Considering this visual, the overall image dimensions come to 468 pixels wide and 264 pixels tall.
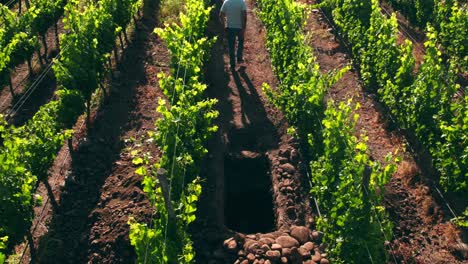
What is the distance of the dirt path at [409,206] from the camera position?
286 inches

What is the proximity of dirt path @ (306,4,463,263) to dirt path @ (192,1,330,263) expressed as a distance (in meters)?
1.44

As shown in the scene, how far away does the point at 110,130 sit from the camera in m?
9.45

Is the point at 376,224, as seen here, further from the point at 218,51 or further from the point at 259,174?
the point at 218,51

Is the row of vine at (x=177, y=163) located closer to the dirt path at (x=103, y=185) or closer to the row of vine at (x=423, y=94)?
the dirt path at (x=103, y=185)

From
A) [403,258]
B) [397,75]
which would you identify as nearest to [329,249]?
[403,258]

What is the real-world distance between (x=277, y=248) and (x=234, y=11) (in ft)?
18.7

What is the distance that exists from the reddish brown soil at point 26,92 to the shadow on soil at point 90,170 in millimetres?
1555

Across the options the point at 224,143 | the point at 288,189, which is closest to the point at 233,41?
the point at 224,143

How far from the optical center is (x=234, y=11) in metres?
10.4

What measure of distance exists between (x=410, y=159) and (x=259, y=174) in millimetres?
2909

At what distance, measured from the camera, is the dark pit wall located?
26.8 feet

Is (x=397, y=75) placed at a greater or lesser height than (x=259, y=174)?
greater

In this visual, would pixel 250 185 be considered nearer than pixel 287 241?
No

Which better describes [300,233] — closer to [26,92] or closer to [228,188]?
[228,188]
